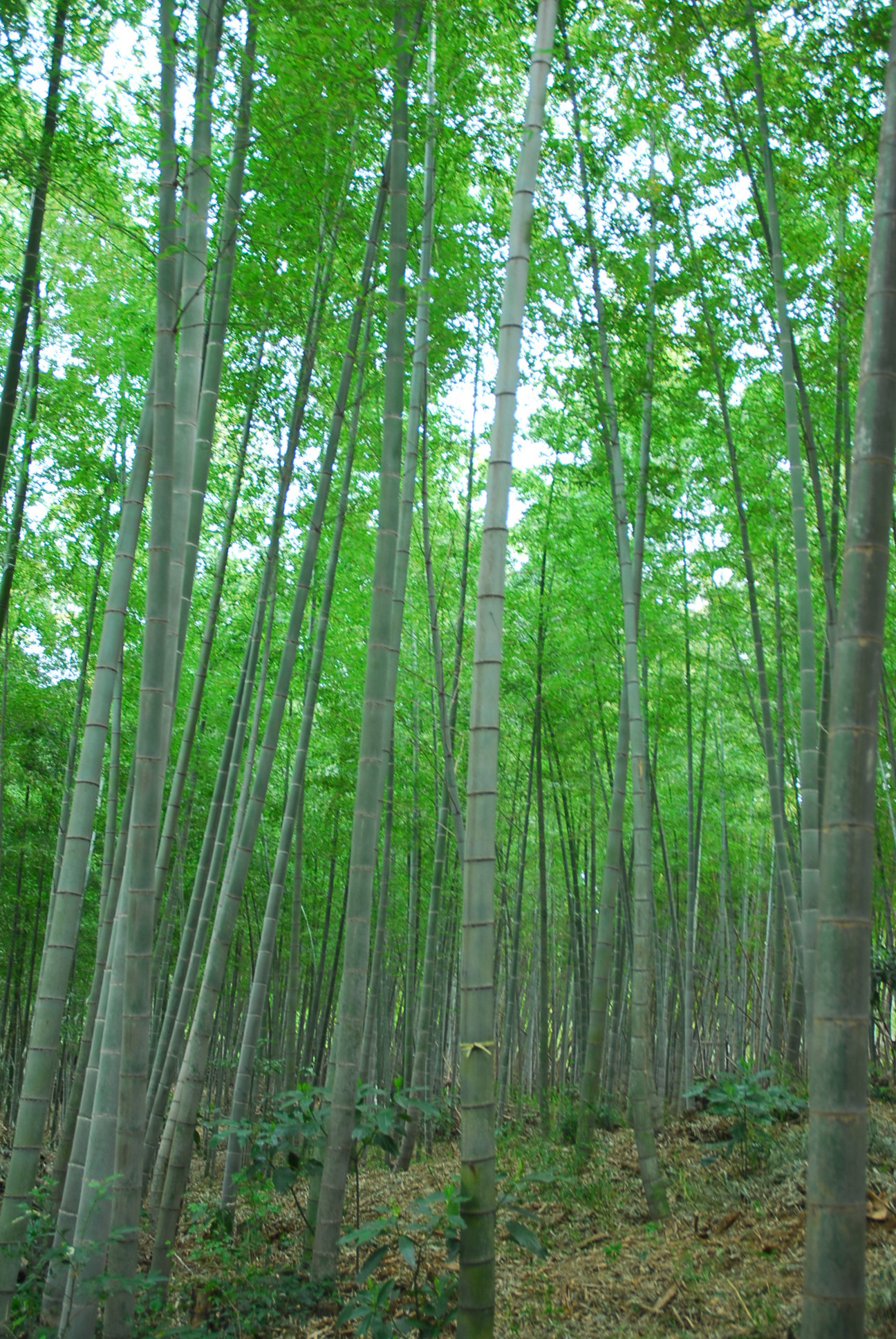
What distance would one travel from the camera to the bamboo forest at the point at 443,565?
255cm

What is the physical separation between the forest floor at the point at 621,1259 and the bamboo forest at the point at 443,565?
3 cm

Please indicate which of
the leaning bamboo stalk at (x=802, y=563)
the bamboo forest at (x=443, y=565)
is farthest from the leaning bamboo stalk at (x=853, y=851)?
the leaning bamboo stalk at (x=802, y=563)

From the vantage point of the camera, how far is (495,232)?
505 centimetres

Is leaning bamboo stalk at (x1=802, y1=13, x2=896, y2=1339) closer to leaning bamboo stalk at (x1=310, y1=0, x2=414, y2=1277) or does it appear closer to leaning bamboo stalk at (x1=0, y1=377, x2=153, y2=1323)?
leaning bamboo stalk at (x1=310, y1=0, x2=414, y2=1277)

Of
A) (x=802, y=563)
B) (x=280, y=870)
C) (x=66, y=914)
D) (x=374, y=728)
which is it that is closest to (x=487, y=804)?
(x=374, y=728)

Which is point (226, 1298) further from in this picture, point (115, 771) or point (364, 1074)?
point (364, 1074)

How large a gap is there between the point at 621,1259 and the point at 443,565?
17.8ft

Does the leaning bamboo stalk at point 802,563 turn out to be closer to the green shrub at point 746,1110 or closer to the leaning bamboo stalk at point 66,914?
the green shrub at point 746,1110

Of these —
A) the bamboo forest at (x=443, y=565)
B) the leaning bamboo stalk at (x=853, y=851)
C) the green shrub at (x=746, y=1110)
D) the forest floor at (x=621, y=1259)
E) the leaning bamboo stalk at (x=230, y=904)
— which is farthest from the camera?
the green shrub at (x=746, y=1110)

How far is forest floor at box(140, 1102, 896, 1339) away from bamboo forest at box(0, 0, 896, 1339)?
3 centimetres

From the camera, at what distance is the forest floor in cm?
283

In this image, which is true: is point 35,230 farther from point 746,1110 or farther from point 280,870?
point 746,1110

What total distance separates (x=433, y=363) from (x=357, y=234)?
1.37 m

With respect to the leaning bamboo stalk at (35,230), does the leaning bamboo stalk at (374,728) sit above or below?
below
